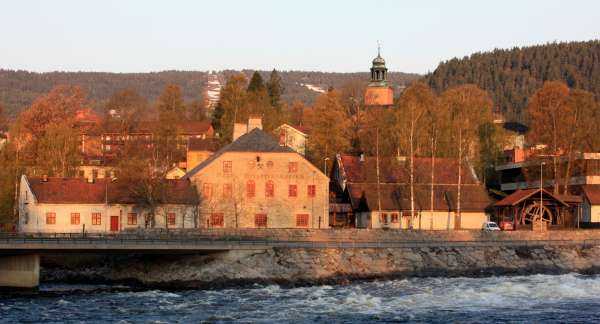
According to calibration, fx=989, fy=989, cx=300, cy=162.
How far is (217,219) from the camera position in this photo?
73625 millimetres

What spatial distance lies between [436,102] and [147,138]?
1382 inches

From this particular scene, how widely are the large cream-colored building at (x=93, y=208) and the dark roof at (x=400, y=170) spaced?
17121 millimetres

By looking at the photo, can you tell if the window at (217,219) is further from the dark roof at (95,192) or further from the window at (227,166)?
the window at (227,166)

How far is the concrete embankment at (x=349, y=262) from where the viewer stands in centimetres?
5772

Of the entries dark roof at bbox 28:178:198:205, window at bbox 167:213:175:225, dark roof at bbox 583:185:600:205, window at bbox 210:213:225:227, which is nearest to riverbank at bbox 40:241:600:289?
dark roof at bbox 28:178:198:205

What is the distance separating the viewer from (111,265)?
2414 inches

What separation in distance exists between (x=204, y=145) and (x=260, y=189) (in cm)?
3454

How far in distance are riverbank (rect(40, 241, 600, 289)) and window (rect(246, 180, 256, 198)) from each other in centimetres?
1484

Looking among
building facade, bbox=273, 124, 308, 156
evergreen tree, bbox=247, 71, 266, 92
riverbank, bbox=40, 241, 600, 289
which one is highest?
evergreen tree, bbox=247, 71, 266, 92

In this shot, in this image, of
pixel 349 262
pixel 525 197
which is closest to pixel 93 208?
pixel 349 262

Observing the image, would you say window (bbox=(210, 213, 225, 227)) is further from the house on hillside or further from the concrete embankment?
the house on hillside

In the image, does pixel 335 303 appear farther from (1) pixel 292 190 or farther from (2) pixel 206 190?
(2) pixel 206 190

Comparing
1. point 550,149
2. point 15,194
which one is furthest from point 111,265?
point 550,149

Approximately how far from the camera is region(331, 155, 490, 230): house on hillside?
7962 cm
